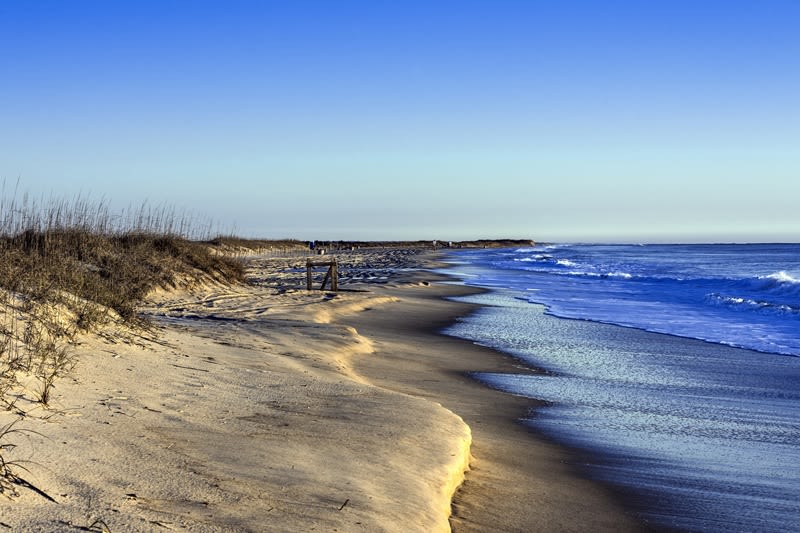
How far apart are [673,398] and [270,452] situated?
6.14m

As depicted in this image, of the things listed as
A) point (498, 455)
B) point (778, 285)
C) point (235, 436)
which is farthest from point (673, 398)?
point (778, 285)

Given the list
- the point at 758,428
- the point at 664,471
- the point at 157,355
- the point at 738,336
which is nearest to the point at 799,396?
the point at 758,428

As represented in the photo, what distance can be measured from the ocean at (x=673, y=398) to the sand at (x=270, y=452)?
0.45 m

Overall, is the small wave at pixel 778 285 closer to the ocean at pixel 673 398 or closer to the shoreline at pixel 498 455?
the ocean at pixel 673 398

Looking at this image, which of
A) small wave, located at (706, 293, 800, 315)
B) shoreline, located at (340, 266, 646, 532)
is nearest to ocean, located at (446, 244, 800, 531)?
small wave, located at (706, 293, 800, 315)

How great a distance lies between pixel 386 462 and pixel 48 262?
258 inches

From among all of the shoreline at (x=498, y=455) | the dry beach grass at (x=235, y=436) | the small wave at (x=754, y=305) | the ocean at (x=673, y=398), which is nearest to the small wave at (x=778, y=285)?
the small wave at (x=754, y=305)

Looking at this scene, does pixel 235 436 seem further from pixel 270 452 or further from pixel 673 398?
pixel 673 398

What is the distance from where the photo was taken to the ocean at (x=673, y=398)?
593cm

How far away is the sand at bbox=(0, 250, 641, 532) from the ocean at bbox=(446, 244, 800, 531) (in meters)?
0.45

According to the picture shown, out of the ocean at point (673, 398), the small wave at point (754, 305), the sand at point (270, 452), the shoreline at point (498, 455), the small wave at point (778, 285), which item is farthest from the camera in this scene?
the small wave at point (778, 285)

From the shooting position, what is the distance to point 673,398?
9.74 meters

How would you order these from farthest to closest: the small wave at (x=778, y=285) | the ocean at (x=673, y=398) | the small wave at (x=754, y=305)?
the small wave at (x=778, y=285) < the small wave at (x=754, y=305) < the ocean at (x=673, y=398)

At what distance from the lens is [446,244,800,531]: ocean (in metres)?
5.93
